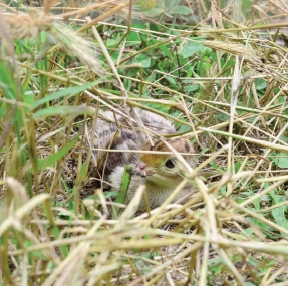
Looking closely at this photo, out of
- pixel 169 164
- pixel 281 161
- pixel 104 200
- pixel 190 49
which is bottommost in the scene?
pixel 281 161

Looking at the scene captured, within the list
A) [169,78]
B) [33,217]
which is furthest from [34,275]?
[169,78]

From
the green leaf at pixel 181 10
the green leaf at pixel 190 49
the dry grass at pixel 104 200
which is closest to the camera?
the dry grass at pixel 104 200

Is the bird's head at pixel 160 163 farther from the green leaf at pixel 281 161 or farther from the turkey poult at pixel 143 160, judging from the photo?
the green leaf at pixel 281 161

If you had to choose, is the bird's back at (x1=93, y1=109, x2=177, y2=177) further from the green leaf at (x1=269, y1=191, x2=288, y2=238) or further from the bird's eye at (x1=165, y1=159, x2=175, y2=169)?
the green leaf at (x1=269, y1=191, x2=288, y2=238)

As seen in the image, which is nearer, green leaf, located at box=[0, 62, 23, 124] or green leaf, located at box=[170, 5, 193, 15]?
green leaf, located at box=[0, 62, 23, 124]

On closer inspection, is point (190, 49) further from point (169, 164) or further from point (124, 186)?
point (124, 186)

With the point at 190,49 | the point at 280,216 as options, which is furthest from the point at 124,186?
the point at 190,49

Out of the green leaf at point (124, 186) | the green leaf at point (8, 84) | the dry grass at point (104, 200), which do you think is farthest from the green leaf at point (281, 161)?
the green leaf at point (8, 84)

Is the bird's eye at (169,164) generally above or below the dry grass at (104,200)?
below

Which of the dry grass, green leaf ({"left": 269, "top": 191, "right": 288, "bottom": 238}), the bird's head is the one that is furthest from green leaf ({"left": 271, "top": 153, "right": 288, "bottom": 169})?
the bird's head
